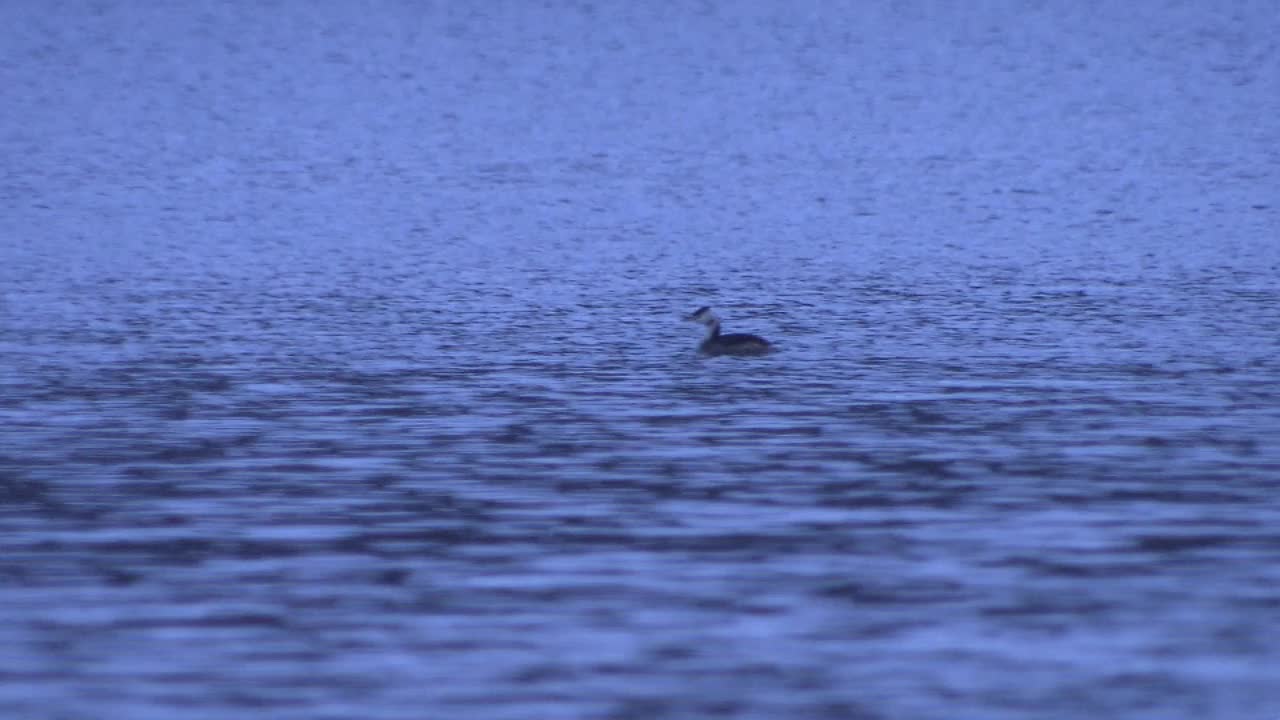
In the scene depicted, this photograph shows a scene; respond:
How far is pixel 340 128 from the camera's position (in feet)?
176

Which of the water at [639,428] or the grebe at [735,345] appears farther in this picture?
the grebe at [735,345]

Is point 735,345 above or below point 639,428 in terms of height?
below

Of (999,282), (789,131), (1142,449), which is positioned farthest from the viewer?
(789,131)

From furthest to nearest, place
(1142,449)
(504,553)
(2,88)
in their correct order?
1. (2,88)
2. (1142,449)
3. (504,553)

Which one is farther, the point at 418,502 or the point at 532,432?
the point at 532,432

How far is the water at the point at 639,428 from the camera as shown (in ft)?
36.2

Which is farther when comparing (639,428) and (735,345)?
(735,345)

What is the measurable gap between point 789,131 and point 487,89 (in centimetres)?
987

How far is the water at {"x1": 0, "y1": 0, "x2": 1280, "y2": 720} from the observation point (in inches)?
435

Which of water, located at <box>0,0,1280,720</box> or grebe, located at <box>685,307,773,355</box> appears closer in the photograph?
water, located at <box>0,0,1280,720</box>

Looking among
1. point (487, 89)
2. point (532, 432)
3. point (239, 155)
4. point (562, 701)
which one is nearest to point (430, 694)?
point (562, 701)

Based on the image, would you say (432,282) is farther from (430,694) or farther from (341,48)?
(341,48)

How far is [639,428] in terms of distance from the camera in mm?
17766

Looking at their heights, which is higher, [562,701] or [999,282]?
[562,701]
